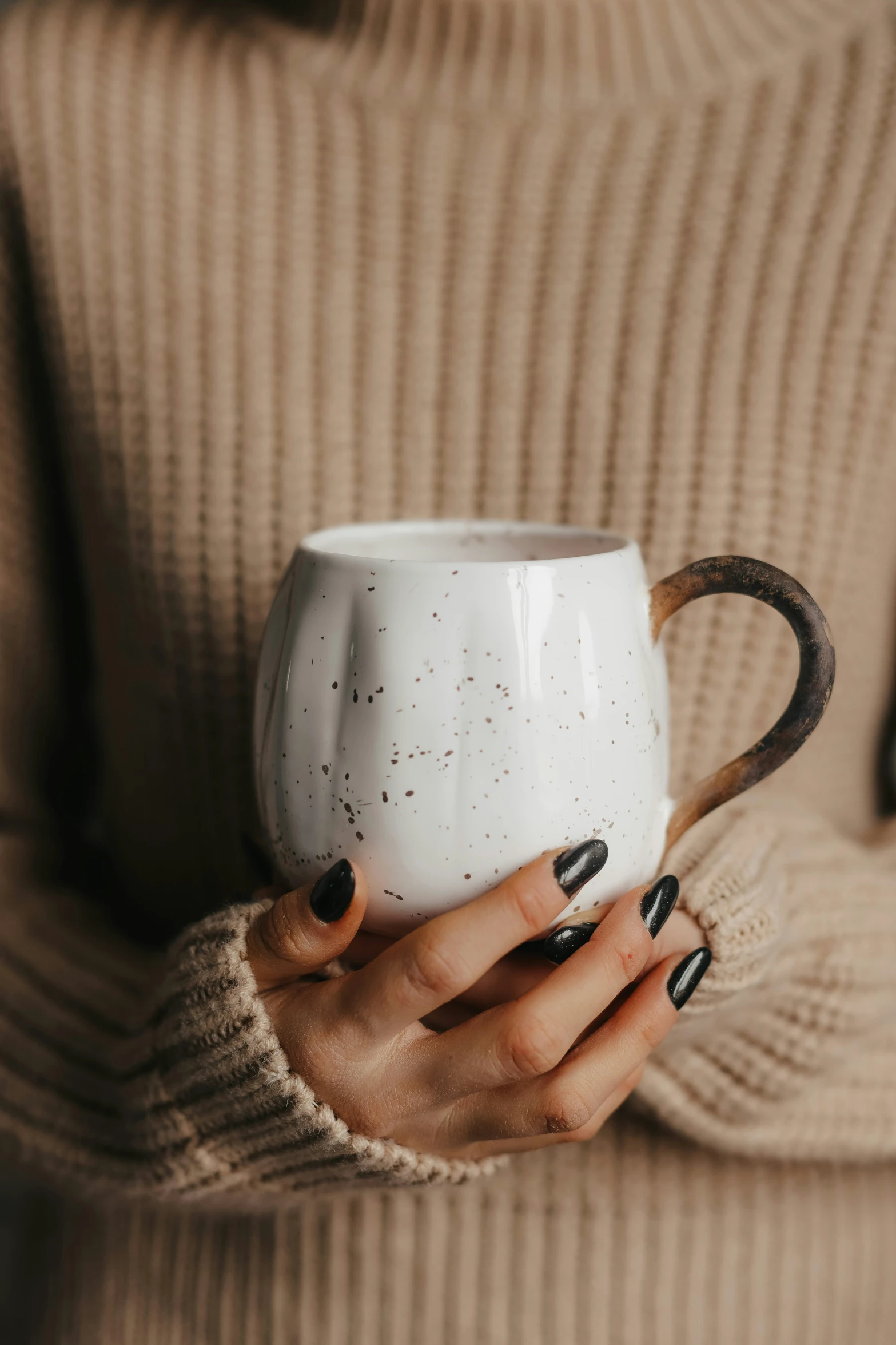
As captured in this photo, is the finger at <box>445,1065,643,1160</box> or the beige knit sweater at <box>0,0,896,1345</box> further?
the beige knit sweater at <box>0,0,896,1345</box>

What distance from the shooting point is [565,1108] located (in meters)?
0.39

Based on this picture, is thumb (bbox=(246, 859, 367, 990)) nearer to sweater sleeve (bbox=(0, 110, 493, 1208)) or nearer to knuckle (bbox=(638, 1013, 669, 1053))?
sweater sleeve (bbox=(0, 110, 493, 1208))

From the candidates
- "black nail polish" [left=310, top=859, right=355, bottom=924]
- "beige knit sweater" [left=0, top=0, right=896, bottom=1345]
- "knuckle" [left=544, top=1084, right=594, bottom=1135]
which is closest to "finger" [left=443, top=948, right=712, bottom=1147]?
"knuckle" [left=544, top=1084, right=594, bottom=1135]

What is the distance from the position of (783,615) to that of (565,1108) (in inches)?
8.3

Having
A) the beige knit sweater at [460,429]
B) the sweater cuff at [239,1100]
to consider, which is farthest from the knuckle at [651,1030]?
the beige knit sweater at [460,429]

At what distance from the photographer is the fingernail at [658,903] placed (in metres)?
0.40

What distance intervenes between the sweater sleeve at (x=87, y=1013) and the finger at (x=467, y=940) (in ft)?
0.23

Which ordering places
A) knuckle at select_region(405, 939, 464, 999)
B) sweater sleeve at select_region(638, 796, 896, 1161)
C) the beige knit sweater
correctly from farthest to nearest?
the beige knit sweater → sweater sleeve at select_region(638, 796, 896, 1161) → knuckle at select_region(405, 939, 464, 999)

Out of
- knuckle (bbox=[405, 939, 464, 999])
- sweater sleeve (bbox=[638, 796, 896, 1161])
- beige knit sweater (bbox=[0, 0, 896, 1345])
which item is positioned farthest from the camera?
beige knit sweater (bbox=[0, 0, 896, 1345])

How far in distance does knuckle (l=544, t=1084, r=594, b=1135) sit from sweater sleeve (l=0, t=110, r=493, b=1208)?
0.24 feet

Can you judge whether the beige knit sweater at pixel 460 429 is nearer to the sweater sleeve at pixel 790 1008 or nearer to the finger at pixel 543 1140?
the sweater sleeve at pixel 790 1008

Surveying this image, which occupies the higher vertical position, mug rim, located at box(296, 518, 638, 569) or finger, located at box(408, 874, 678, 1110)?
mug rim, located at box(296, 518, 638, 569)

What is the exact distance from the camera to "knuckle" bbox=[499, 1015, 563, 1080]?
1.20 feet

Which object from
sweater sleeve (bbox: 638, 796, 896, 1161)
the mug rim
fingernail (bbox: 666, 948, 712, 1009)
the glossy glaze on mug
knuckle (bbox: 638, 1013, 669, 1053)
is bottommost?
sweater sleeve (bbox: 638, 796, 896, 1161)
